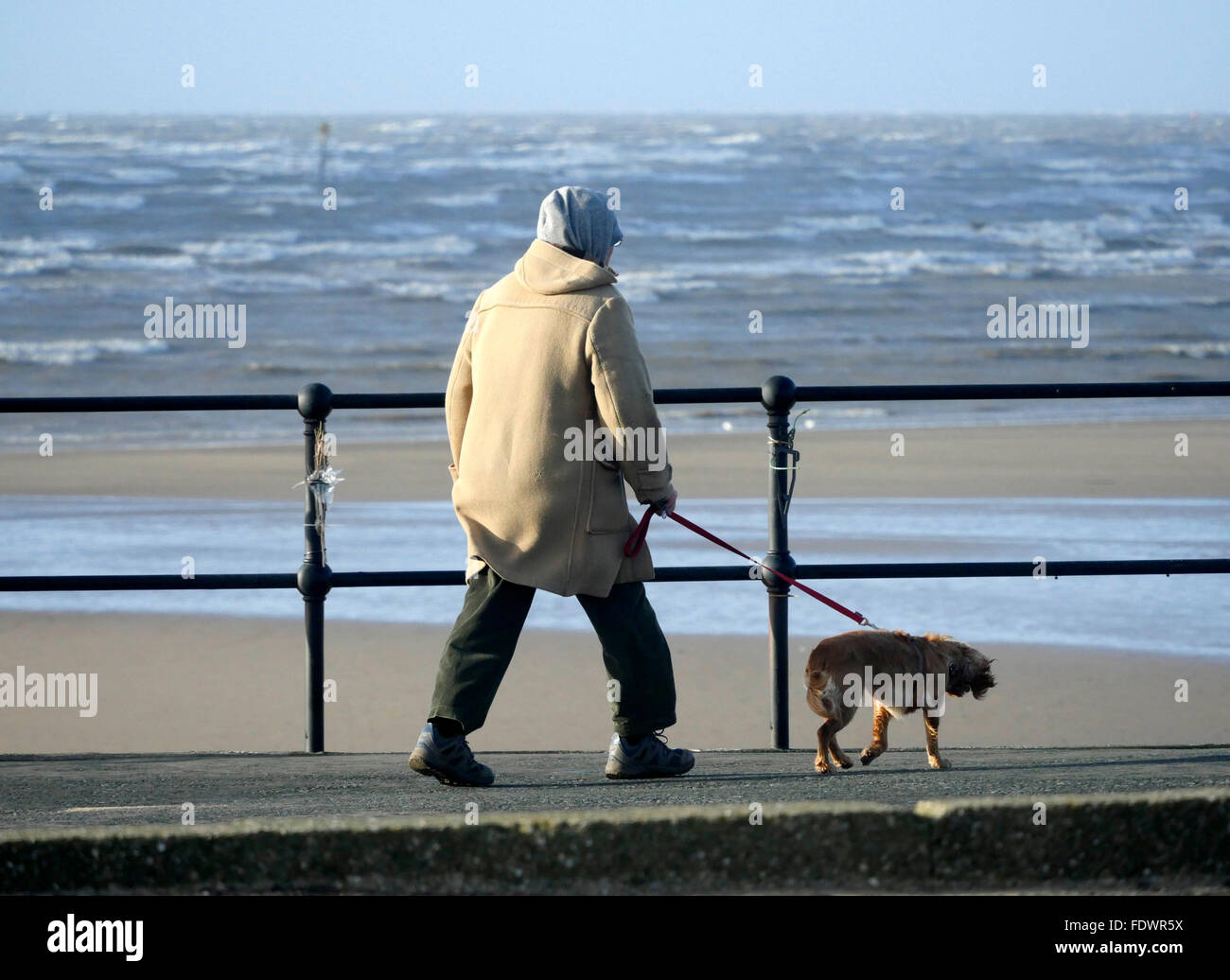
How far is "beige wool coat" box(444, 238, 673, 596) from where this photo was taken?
3559 millimetres

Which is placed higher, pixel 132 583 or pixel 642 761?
pixel 132 583

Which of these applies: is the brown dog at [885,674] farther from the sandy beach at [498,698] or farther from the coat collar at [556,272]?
the sandy beach at [498,698]

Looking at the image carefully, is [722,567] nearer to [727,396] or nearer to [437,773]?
[727,396]

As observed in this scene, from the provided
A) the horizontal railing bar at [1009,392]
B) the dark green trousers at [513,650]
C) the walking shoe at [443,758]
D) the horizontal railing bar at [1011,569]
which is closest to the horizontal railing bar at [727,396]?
the horizontal railing bar at [1009,392]

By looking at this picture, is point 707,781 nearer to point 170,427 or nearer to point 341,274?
point 170,427

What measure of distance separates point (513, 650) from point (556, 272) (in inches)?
35.0

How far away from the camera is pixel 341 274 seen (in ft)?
87.7

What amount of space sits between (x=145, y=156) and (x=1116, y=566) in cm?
4134

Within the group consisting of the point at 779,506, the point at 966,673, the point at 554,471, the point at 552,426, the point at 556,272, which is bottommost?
the point at 966,673

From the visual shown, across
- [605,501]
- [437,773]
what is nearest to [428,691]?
[437,773]

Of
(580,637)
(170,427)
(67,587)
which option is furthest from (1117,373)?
(67,587)

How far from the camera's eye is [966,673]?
3.89 m

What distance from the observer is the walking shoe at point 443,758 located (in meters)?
3.73

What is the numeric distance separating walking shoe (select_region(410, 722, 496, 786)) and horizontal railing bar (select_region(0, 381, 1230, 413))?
0.97 metres
